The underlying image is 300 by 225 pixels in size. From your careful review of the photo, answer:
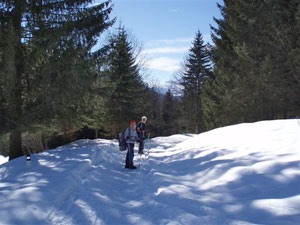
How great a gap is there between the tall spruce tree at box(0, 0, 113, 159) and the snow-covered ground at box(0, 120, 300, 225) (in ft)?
11.0

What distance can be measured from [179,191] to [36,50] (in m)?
8.56

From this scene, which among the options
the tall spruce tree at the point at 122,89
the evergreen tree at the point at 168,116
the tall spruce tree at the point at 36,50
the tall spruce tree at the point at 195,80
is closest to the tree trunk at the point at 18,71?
the tall spruce tree at the point at 36,50

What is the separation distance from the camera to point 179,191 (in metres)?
5.29

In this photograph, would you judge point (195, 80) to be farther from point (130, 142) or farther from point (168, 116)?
point (130, 142)

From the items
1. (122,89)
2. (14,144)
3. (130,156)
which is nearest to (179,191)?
(130,156)

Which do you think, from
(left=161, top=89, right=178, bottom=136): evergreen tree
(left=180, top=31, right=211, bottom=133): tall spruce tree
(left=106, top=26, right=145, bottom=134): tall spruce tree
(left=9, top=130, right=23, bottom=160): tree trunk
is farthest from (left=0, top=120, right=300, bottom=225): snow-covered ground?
(left=161, top=89, right=178, bottom=136): evergreen tree

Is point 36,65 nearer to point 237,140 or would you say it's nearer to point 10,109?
point 10,109

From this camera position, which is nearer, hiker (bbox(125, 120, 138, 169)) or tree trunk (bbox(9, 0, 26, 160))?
hiker (bbox(125, 120, 138, 169))

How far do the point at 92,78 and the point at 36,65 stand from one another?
2.72 meters

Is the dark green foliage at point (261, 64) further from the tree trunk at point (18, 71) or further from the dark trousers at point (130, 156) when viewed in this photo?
the tree trunk at point (18, 71)

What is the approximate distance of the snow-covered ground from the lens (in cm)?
390

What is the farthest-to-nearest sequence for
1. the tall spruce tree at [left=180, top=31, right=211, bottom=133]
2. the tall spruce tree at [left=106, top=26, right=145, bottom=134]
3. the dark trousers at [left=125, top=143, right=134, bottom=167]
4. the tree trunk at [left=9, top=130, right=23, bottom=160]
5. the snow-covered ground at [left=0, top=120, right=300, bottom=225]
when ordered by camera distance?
the tall spruce tree at [left=180, top=31, right=211, bottom=133], the tall spruce tree at [left=106, top=26, right=145, bottom=134], the tree trunk at [left=9, top=130, right=23, bottom=160], the dark trousers at [left=125, top=143, right=134, bottom=167], the snow-covered ground at [left=0, top=120, right=300, bottom=225]

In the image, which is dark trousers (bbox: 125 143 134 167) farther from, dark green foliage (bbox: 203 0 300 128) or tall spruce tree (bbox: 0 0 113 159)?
dark green foliage (bbox: 203 0 300 128)

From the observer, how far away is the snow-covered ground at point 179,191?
154 inches
